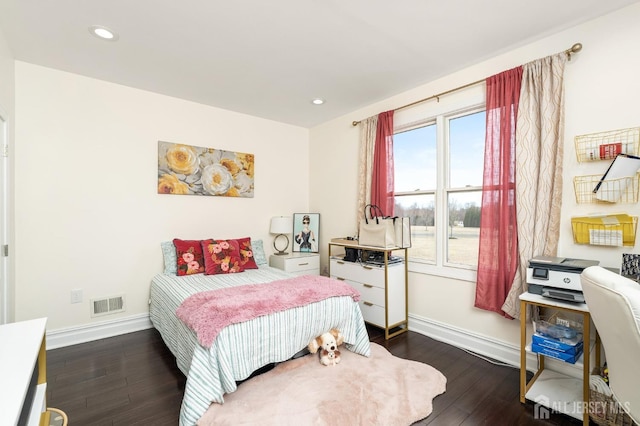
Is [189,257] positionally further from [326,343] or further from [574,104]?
[574,104]

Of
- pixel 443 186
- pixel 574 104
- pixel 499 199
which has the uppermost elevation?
pixel 574 104

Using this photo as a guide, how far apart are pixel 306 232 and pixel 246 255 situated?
1.11m

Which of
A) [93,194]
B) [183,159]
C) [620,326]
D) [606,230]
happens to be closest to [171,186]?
[183,159]

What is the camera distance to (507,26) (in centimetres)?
215

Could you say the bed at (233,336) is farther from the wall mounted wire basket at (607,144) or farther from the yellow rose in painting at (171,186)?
the wall mounted wire basket at (607,144)

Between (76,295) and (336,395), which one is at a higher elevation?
(76,295)

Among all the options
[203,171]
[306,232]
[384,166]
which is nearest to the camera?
[384,166]

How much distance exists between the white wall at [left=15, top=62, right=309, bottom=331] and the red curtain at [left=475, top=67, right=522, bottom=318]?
118 inches

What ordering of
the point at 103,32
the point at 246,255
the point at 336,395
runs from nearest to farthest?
the point at 336,395, the point at 103,32, the point at 246,255

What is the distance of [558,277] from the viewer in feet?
6.07

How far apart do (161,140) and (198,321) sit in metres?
2.35

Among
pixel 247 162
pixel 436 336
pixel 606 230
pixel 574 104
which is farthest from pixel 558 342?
pixel 247 162

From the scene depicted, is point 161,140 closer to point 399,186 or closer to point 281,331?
point 281,331

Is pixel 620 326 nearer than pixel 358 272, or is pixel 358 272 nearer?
pixel 620 326
